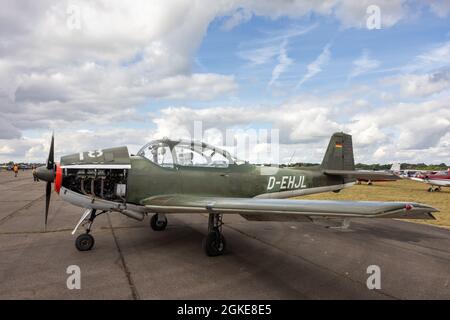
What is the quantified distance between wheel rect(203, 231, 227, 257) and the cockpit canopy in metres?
1.83

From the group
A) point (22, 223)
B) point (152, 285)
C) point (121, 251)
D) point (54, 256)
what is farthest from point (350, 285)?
point (22, 223)

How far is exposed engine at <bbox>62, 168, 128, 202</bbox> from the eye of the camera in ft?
22.1

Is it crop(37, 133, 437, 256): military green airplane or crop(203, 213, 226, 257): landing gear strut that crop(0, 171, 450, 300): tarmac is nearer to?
crop(203, 213, 226, 257): landing gear strut

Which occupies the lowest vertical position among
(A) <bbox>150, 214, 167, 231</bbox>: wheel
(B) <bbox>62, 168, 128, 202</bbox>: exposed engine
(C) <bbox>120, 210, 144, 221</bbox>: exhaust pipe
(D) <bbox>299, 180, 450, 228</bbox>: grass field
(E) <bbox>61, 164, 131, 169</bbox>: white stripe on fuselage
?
(D) <bbox>299, 180, 450, 228</bbox>: grass field

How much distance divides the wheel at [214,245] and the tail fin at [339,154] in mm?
5758

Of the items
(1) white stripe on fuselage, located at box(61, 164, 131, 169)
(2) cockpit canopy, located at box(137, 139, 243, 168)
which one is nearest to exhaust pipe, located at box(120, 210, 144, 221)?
(1) white stripe on fuselage, located at box(61, 164, 131, 169)

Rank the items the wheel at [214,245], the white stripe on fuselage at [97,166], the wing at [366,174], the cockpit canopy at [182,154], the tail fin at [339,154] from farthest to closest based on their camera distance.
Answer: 1. the tail fin at [339,154]
2. the wing at [366,174]
3. the cockpit canopy at [182,154]
4. the white stripe on fuselage at [97,166]
5. the wheel at [214,245]

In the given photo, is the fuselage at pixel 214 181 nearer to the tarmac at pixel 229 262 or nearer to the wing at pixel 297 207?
the wing at pixel 297 207

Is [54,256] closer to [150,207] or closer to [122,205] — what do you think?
[122,205]

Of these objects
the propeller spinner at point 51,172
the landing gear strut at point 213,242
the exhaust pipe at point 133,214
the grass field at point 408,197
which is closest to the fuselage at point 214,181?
the exhaust pipe at point 133,214

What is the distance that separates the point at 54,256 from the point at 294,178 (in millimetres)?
6491

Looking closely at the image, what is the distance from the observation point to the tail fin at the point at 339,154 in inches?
442

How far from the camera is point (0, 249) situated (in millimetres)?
6746

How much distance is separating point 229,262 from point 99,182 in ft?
11.1
